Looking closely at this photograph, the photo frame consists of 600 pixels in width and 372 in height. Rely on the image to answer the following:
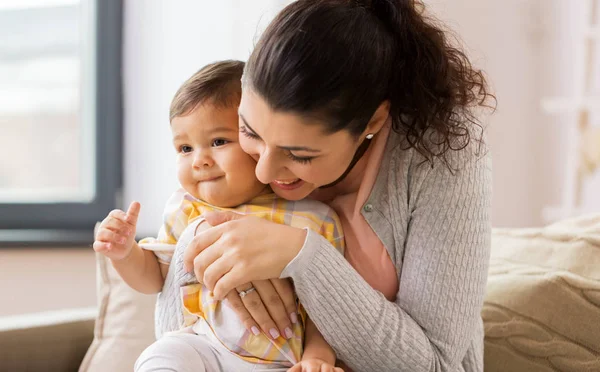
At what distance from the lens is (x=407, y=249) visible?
1308mm

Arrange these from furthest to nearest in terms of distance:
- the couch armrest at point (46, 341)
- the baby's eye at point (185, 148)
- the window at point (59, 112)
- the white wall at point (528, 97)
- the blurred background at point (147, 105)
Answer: the white wall at point (528, 97)
the window at point (59, 112)
the blurred background at point (147, 105)
the couch armrest at point (46, 341)
the baby's eye at point (185, 148)

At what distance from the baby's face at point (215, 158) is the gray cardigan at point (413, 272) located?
179mm

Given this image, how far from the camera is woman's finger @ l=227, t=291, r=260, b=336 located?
3.98 ft

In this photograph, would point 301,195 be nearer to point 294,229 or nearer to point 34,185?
point 294,229

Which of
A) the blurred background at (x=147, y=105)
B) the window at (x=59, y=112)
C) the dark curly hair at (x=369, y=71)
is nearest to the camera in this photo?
the dark curly hair at (x=369, y=71)

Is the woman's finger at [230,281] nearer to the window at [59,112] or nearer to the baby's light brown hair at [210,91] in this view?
the baby's light brown hair at [210,91]

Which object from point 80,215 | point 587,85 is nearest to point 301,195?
point 80,215

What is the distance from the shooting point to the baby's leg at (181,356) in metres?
1.15

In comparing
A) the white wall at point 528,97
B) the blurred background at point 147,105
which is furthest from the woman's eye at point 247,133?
the white wall at point 528,97

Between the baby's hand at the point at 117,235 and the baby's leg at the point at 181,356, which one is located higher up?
the baby's hand at the point at 117,235

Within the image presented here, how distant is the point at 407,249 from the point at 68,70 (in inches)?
74.3

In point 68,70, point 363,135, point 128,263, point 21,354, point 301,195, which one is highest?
point 68,70

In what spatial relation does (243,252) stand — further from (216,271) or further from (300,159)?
(300,159)

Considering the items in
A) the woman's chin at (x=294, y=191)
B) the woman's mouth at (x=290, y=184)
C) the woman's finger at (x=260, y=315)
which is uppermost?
the woman's mouth at (x=290, y=184)
